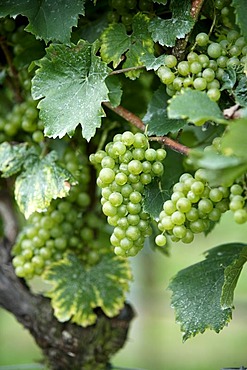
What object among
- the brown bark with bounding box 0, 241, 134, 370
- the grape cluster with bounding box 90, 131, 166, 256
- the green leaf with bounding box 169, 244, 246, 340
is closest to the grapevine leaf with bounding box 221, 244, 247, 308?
the green leaf with bounding box 169, 244, 246, 340

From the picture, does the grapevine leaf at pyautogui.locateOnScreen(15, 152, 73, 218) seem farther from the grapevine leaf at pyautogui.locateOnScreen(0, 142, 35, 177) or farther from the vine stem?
the vine stem

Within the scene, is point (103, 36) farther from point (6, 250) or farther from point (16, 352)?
point (16, 352)

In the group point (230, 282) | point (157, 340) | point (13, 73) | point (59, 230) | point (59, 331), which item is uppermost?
point (13, 73)

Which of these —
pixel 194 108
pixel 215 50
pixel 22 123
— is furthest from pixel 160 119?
pixel 22 123

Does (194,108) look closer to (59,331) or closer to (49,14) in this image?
(49,14)

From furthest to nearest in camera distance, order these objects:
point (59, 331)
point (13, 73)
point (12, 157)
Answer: point (59, 331)
point (13, 73)
point (12, 157)

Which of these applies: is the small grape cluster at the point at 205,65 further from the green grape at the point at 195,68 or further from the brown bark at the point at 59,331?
the brown bark at the point at 59,331
